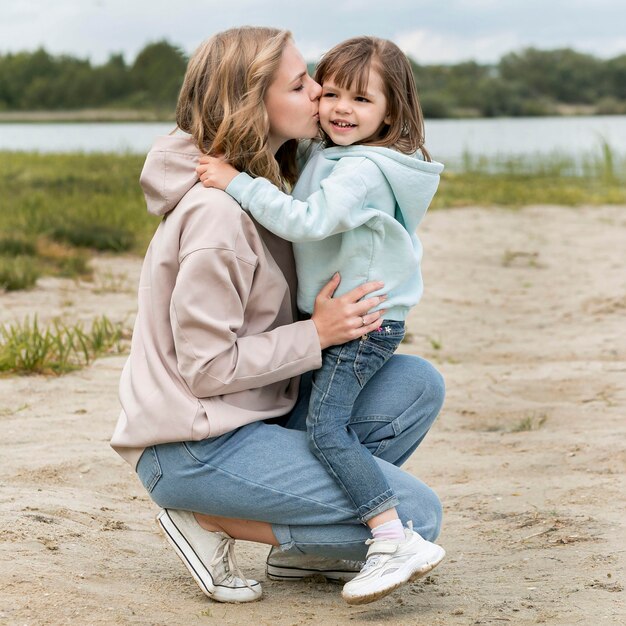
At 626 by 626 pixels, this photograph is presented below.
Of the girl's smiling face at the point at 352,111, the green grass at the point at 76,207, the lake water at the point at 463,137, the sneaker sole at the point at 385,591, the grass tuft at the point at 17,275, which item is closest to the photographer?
the sneaker sole at the point at 385,591

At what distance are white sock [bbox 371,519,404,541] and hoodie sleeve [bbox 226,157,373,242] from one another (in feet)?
2.26

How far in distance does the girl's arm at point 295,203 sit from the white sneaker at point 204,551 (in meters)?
0.75

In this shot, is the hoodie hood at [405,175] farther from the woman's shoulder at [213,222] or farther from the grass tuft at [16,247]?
the grass tuft at [16,247]

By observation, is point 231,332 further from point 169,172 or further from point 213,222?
point 169,172

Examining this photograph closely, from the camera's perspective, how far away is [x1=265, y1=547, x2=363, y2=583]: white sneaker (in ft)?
9.40

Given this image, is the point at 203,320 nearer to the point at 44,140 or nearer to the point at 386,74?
the point at 386,74

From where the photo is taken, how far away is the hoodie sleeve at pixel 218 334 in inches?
95.8

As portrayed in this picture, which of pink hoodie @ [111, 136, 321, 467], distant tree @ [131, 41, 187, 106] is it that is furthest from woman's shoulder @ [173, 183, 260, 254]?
distant tree @ [131, 41, 187, 106]

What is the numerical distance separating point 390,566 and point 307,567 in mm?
462

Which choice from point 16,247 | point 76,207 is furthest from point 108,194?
point 16,247

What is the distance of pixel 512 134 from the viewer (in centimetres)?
3403

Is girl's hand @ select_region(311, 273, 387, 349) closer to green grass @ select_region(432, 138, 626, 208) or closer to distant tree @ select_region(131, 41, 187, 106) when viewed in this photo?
green grass @ select_region(432, 138, 626, 208)

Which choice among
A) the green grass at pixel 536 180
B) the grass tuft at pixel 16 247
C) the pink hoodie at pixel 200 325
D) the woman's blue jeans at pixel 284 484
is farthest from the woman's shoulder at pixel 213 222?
the green grass at pixel 536 180

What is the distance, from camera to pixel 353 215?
254 centimetres
